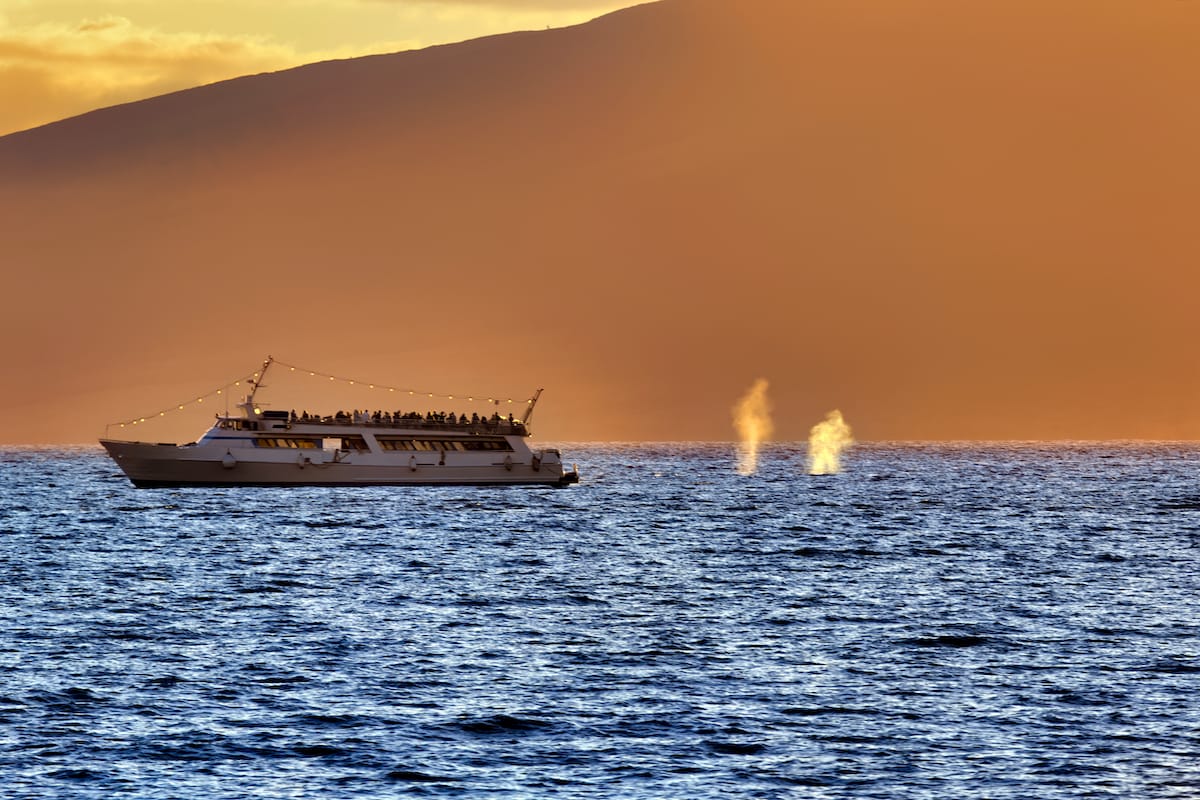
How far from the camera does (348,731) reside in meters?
39.5

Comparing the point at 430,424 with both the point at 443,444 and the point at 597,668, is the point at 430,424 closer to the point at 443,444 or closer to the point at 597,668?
the point at 443,444

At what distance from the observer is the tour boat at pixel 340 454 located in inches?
5640

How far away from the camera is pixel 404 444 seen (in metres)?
151

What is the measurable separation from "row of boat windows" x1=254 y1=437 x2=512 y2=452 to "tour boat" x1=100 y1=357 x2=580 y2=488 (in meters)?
0.09

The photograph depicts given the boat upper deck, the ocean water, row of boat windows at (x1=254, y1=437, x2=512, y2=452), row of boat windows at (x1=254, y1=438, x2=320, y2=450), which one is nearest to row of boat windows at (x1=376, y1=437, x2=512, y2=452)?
row of boat windows at (x1=254, y1=437, x2=512, y2=452)

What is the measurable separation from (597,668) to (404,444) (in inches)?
4100

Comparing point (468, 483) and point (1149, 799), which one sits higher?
point (468, 483)

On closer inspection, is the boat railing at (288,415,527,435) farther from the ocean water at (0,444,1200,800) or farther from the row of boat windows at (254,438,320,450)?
the ocean water at (0,444,1200,800)

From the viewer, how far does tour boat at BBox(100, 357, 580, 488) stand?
143250 mm

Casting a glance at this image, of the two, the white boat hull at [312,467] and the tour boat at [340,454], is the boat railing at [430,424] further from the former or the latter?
the white boat hull at [312,467]

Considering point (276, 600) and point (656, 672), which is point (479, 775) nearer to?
point (656, 672)

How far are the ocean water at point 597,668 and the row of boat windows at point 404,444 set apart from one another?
44.3 m

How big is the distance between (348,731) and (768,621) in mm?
23974

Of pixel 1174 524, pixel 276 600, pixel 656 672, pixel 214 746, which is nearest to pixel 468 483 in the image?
pixel 1174 524
